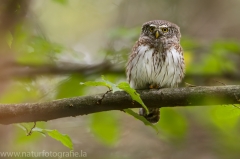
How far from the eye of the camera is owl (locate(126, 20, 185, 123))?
446cm

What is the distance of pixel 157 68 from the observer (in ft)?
14.6

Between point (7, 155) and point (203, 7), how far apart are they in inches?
250

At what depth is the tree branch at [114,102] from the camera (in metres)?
2.87

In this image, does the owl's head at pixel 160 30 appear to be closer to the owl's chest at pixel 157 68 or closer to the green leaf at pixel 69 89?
the owl's chest at pixel 157 68

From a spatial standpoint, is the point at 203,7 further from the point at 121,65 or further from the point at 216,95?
the point at 216,95

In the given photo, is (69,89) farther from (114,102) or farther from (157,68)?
(114,102)

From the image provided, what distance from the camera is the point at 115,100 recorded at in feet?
9.65

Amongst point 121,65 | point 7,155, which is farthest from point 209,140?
point 7,155

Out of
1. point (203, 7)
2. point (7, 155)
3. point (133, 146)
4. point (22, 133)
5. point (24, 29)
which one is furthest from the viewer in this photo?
point (203, 7)

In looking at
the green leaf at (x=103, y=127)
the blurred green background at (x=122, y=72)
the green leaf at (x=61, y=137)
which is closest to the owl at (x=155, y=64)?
the blurred green background at (x=122, y=72)

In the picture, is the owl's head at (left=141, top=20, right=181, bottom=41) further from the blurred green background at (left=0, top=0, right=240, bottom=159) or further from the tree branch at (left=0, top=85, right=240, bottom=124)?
the tree branch at (left=0, top=85, right=240, bottom=124)

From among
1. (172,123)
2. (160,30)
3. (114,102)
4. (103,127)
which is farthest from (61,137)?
(160,30)

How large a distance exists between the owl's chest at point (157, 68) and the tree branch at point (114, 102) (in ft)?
4.78

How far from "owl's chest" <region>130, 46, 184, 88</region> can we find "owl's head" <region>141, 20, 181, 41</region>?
0.92 ft
